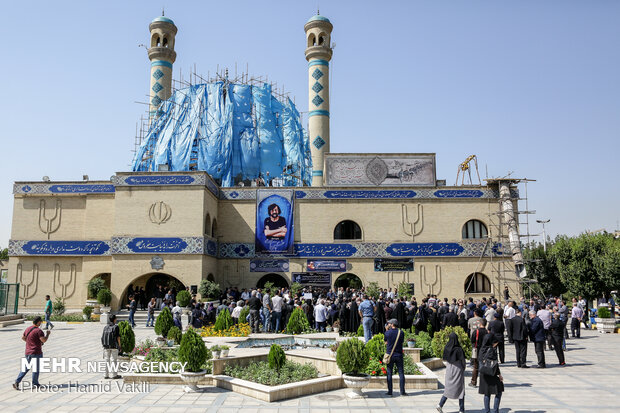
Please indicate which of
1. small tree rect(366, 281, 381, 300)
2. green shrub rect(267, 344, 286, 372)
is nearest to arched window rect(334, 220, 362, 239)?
small tree rect(366, 281, 381, 300)

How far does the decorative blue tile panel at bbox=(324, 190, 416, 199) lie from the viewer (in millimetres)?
26641

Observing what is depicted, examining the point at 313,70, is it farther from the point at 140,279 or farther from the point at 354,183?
the point at 140,279

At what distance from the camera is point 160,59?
117ft

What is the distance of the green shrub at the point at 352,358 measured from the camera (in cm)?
852

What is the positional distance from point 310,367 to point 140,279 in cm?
1884

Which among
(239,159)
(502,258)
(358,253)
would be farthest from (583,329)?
(239,159)

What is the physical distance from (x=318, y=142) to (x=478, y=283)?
13774mm

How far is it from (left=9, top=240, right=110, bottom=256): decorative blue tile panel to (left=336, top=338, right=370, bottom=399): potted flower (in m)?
20.4

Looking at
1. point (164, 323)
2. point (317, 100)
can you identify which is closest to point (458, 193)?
point (317, 100)

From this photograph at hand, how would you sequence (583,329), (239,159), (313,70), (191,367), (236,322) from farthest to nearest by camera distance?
(313,70) < (239,159) < (583,329) < (236,322) < (191,367)

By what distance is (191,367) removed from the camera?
8852 millimetres

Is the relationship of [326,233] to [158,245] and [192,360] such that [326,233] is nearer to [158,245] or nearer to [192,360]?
[158,245]

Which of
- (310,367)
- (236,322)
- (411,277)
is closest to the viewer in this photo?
(310,367)

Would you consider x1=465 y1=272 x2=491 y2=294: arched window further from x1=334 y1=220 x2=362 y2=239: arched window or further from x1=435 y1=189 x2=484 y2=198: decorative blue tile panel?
x1=334 y1=220 x2=362 y2=239: arched window
